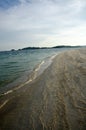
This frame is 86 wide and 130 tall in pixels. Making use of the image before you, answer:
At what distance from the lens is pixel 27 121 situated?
559 cm

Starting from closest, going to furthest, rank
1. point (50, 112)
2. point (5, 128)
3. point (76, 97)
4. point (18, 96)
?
point (5, 128), point (50, 112), point (76, 97), point (18, 96)

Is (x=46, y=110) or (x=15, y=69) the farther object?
(x=15, y=69)

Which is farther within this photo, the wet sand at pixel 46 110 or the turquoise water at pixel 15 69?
the turquoise water at pixel 15 69

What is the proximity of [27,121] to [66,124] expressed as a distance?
4.63 ft

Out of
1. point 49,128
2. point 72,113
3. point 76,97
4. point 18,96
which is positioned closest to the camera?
point 49,128

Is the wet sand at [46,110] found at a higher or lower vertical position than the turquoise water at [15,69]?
higher

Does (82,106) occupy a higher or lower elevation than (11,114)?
higher

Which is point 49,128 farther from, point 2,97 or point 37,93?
point 2,97

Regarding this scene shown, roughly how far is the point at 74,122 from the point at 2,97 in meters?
4.87

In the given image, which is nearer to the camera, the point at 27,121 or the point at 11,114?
the point at 27,121

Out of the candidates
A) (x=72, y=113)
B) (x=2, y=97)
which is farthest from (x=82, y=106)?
(x=2, y=97)

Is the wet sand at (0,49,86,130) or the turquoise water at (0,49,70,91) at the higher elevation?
the wet sand at (0,49,86,130)

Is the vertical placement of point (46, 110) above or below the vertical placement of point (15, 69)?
above

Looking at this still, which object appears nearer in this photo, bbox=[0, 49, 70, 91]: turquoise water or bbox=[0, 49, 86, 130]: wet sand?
bbox=[0, 49, 86, 130]: wet sand
